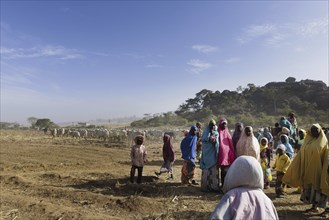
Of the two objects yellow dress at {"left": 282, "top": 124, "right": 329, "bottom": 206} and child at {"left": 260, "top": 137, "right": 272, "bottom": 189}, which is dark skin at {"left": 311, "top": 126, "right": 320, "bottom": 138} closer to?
yellow dress at {"left": 282, "top": 124, "right": 329, "bottom": 206}

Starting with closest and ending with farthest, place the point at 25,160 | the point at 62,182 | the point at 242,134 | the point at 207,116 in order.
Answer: the point at 242,134
the point at 62,182
the point at 25,160
the point at 207,116

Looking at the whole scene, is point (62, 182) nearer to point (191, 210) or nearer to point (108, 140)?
point (191, 210)

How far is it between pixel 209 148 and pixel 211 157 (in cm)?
22

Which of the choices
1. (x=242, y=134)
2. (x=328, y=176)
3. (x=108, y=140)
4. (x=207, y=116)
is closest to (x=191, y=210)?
(x=242, y=134)

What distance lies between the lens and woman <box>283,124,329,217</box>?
5.89 m

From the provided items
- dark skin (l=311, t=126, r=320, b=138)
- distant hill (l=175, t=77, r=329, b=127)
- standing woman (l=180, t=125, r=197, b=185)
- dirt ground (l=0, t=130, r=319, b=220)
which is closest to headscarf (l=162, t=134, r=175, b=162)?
dirt ground (l=0, t=130, r=319, b=220)

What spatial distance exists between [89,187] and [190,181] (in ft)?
8.85

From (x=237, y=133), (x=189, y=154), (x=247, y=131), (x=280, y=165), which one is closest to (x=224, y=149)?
(x=237, y=133)

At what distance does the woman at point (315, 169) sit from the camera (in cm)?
589

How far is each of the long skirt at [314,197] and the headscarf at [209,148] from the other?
84.3 inches

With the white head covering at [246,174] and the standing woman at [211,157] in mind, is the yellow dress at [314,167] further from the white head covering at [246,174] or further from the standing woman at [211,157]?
the white head covering at [246,174]

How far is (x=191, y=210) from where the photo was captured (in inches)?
258

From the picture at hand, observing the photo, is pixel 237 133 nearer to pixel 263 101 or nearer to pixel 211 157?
pixel 211 157

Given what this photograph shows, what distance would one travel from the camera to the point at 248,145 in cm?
734
